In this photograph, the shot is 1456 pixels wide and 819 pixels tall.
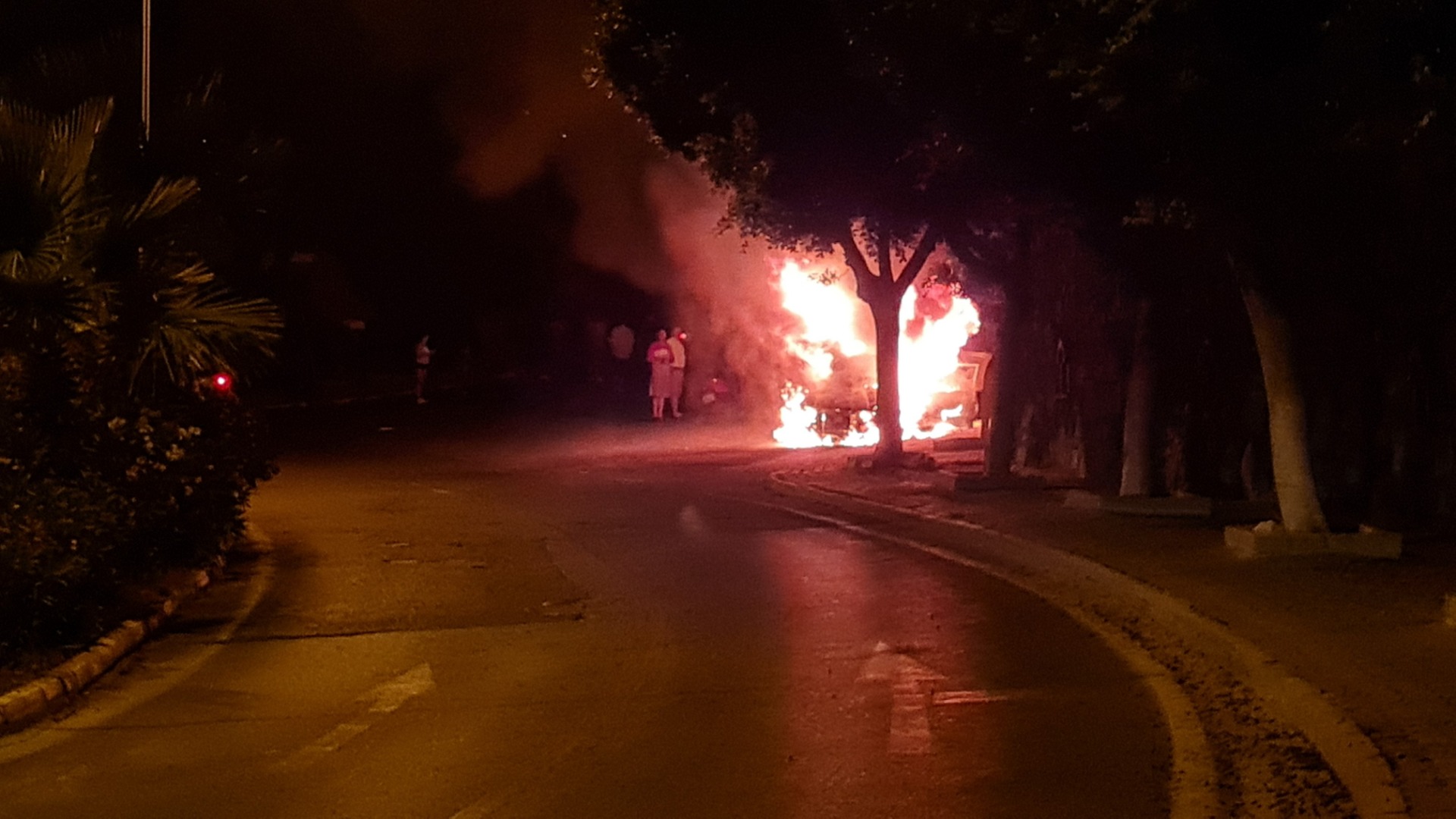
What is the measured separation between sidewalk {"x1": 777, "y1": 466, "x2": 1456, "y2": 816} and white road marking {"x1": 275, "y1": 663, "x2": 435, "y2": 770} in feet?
15.0

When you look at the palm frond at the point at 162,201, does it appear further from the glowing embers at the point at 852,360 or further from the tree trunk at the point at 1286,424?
the glowing embers at the point at 852,360

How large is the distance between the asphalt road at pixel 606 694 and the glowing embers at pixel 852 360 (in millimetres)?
12046

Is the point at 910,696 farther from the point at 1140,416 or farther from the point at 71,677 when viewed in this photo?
the point at 1140,416

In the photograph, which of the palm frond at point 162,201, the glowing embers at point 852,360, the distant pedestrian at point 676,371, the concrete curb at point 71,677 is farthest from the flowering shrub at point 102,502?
the distant pedestrian at point 676,371

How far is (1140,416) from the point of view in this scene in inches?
607

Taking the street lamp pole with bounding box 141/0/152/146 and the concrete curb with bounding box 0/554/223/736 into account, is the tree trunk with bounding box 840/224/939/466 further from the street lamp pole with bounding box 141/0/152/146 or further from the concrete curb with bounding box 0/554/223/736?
the concrete curb with bounding box 0/554/223/736

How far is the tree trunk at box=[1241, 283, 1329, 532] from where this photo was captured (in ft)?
40.7

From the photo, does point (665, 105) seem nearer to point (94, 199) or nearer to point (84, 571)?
point (94, 199)

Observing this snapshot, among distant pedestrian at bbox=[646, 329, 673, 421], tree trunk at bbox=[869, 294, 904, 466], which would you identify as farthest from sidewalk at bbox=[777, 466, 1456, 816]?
distant pedestrian at bbox=[646, 329, 673, 421]

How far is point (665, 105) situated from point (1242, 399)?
6997 millimetres

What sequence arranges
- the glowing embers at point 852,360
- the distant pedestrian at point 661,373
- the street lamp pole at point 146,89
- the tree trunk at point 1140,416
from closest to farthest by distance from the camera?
the street lamp pole at point 146,89, the tree trunk at point 1140,416, the glowing embers at point 852,360, the distant pedestrian at point 661,373

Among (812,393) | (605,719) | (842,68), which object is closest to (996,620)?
(605,719)

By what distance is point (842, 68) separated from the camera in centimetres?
1678

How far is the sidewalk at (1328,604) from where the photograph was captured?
7102mm
